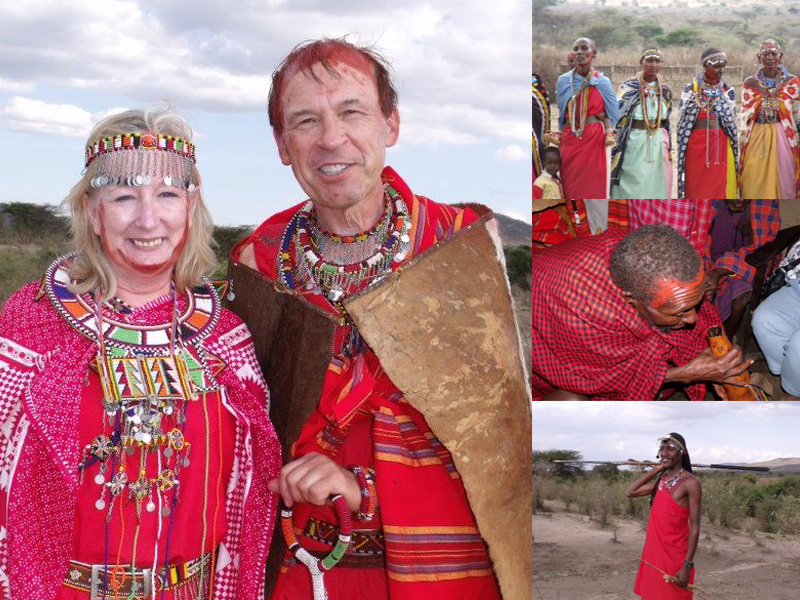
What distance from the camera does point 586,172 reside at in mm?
4809

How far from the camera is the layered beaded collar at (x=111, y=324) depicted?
6.66 ft

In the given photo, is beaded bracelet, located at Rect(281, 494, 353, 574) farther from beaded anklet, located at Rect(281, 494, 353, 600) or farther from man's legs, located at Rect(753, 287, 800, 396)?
man's legs, located at Rect(753, 287, 800, 396)

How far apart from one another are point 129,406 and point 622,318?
8.24 feet

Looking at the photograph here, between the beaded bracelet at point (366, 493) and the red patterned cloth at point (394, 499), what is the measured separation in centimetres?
2

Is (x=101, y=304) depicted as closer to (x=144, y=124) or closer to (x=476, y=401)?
(x=144, y=124)

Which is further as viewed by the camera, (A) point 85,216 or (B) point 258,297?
(B) point 258,297

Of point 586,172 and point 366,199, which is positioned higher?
point 586,172

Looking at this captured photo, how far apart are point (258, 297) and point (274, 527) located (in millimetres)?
644

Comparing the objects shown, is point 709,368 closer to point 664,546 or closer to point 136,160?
point 664,546

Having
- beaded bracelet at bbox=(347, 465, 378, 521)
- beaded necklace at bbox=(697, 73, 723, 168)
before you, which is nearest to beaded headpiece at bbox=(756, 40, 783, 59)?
beaded necklace at bbox=(697, 73, 723, 168)

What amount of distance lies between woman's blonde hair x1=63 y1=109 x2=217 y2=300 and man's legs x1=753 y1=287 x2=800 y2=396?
11.0 feet

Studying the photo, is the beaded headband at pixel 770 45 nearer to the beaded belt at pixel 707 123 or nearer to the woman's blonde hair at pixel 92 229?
the beaded belt at pixel 707 123

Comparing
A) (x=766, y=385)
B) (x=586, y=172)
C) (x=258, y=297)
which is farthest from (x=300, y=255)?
(x=766, y=385)

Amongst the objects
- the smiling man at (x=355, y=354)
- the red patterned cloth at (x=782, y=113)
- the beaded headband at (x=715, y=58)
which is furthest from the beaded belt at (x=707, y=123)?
the smiling man at (x=355, y=354)
